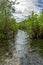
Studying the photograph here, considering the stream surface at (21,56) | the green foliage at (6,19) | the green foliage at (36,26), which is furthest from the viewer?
the green foliage at (36,26)

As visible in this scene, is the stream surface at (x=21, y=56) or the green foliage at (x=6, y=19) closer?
the stream surface at (x=21, y=56)

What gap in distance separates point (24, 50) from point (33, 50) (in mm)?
551

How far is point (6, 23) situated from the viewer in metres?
16.8

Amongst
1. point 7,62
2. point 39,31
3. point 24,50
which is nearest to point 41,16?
point 39,31

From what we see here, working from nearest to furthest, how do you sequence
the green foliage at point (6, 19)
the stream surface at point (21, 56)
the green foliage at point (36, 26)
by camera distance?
the stream surface at point (21, 56) < the green foliage at point (6, 19) < the green foliage at point (36, 26)

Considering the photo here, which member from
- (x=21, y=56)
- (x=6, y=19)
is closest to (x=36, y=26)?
(x=6, y=19)

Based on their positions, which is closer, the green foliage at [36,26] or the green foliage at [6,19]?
the green foliage at [6,19]

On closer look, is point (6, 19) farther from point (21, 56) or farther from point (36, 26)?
point (21, 56)

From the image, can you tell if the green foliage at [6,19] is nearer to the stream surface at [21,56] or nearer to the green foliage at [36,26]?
the green foliage at [36,26]

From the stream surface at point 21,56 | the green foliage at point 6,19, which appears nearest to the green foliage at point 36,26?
the green foliage at point 6,19

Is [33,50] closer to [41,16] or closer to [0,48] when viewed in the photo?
[0,48]

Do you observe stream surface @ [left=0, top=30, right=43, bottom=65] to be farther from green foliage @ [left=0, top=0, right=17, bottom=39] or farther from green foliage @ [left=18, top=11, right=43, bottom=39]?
green foliage @ [left=18, top=11, right=43, bottom=39]

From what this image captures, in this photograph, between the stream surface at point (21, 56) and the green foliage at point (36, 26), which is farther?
the green foliage at point (36, 26)

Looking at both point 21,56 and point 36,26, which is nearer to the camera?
point 21,56
